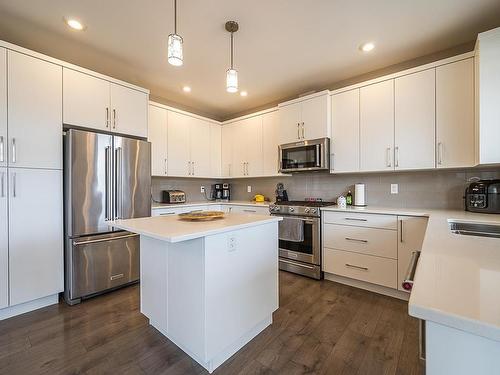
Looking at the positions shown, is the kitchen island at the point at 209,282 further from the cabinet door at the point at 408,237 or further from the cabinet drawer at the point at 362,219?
the cabinet door at the point at 408,237

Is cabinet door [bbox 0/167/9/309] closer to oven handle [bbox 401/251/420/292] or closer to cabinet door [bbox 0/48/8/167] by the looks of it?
cabinet door [bbox 0/48/8/167]

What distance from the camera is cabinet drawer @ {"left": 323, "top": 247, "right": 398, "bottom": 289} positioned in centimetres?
239

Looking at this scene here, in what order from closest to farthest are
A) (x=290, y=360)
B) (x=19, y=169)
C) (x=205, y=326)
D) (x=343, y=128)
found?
(x=205, y=326) → (x=290, y=360) → (x=19, y=169) → (x=343, y=128)

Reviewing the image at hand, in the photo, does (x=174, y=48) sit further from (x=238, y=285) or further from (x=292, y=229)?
(x=292, y=229)

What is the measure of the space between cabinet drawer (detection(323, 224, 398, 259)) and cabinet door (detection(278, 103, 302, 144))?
1320 mm

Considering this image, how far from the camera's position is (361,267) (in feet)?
8.39

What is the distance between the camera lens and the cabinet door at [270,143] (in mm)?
3664

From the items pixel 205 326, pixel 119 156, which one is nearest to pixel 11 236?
pixel 119 156

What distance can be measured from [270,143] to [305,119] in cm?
72

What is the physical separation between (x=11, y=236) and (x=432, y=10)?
13.0ft

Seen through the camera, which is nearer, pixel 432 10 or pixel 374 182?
pixel 432 10

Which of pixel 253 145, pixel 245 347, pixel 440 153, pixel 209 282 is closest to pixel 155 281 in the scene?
pixel 209 282

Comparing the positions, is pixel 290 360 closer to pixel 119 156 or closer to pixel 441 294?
pixel 441 294

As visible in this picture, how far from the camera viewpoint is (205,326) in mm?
1385
